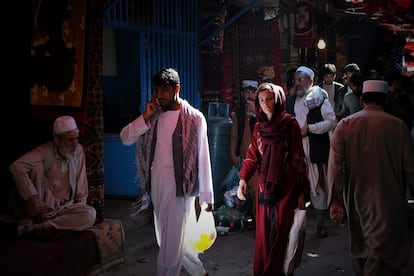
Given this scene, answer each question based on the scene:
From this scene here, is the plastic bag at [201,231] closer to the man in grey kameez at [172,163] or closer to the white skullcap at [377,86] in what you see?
the man in grey kameez at [172,163]

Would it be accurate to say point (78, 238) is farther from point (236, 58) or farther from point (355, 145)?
point (236, 58)

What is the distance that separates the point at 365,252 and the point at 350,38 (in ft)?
44.0

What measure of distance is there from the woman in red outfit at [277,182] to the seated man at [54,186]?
172cm

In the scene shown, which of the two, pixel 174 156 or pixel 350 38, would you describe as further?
pixel 350 38

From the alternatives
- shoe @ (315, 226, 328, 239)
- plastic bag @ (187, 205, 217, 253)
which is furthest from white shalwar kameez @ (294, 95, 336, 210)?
plastic bag @ (187, 205, 217, 253)

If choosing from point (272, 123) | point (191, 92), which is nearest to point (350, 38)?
point (191, 92)

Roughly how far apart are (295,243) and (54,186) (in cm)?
242

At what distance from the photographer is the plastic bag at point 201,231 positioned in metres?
5.47

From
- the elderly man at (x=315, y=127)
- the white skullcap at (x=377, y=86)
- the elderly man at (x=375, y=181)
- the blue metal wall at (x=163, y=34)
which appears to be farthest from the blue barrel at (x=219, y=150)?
the white skullcap at (x=377, y=86)

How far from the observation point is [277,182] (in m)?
5.25

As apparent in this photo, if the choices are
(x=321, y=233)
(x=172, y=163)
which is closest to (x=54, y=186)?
(x=172, y=163)

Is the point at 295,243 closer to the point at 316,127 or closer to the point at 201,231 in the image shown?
the point at 201,231

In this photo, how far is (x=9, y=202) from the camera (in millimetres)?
5277

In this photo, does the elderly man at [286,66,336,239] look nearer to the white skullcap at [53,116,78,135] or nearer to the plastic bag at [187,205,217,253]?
the plastic bag at [187,205,217,253]
